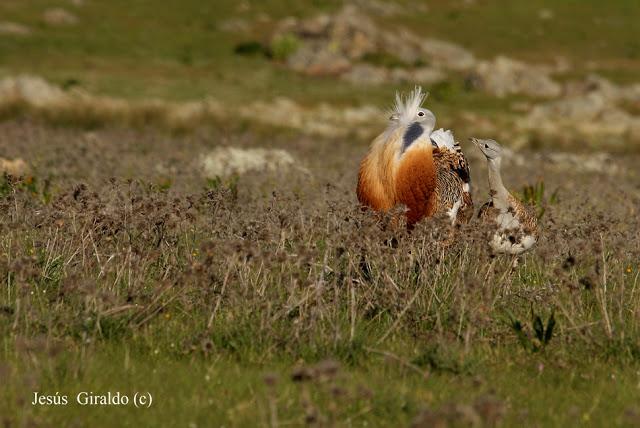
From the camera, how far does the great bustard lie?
9148 mm

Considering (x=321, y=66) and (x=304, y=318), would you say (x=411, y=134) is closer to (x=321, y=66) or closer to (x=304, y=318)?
(x=304, y=318)

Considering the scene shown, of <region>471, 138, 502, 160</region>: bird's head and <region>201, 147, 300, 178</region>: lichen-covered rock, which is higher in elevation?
<region>471, 138, 502, 160</region>: bird's head

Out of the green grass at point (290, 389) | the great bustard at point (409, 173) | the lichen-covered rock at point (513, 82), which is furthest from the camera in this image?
the lichen-covered rock at point (513, 82)

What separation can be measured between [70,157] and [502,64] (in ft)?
115

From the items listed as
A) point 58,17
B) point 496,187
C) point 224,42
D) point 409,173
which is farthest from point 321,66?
point 409,173

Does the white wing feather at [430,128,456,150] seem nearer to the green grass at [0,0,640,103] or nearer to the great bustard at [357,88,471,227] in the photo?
the great bustard at [357,88,471,227]

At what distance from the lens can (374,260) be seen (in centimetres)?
816

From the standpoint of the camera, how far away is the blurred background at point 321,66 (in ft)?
102

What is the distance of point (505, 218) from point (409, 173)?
3.17 ft

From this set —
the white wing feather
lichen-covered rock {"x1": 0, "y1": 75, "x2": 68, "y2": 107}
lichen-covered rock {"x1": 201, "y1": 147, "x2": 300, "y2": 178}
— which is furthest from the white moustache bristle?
lichen-covered rock {"x1": 0, "y1": 75, "x2": 68, "y2": 107}

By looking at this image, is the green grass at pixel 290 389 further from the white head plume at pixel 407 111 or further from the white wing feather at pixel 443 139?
the white wing feather at pixel 443 139

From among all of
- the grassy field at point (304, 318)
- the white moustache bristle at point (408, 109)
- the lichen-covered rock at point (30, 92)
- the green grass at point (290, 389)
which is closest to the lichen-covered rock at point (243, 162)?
the grassy field at point (304, 318)

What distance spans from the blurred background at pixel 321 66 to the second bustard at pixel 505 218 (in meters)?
18.8

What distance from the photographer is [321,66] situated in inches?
1861
